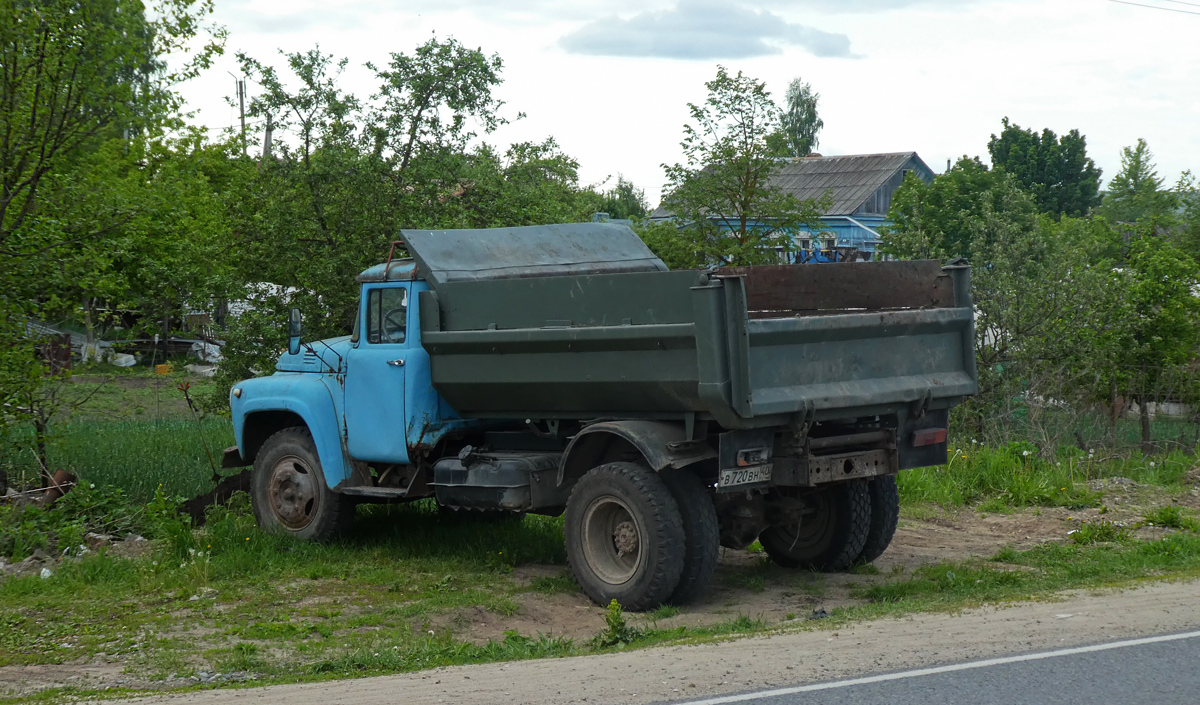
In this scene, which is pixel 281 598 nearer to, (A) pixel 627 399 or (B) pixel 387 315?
(B) pixel 387 315

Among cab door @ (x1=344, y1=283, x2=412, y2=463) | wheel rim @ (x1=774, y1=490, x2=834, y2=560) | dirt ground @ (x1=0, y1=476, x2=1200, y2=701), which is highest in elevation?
cab door @ (x1=344, y1=283, x2=412, y2=463)

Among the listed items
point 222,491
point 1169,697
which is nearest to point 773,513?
point 1169,697

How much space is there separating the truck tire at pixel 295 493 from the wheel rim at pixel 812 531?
11.7ft

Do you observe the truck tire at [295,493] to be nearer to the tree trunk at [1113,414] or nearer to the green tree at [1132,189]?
the tree trunk at [1113,414]

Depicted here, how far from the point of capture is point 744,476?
726 centimetres

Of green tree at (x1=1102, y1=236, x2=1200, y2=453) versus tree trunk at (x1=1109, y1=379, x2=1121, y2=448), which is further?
green tree at (x1=1102, y1=236, x2=1200, y2=453)

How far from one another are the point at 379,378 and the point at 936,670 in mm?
4810

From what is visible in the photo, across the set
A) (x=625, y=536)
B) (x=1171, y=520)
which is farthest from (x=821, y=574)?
(x=1171, y=520)

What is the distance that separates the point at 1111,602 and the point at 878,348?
210 centimetres

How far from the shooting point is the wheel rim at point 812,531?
28.9 feet

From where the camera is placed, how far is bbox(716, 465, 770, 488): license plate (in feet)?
23.6

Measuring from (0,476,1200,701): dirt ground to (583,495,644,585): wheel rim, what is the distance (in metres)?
0.28

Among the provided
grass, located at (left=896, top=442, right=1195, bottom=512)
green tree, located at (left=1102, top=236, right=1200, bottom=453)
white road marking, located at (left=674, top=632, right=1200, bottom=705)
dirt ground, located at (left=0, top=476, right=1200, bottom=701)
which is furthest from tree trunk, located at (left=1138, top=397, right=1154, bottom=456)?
white road marking, located at (left=674, top=632, right=1200, bottom=705)

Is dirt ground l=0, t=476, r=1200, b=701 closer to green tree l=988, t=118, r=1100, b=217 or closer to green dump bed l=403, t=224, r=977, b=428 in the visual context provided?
green dump bed l=403, t=224, r=977, b=428
